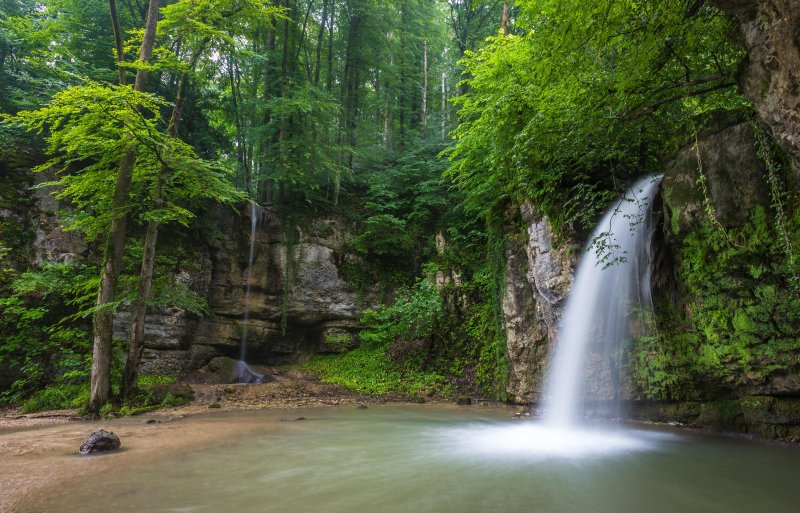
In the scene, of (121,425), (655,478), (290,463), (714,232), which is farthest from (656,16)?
(121,425)

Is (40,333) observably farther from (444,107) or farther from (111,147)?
(444,107)

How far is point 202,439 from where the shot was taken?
18.6 ft

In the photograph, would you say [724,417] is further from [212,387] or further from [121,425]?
[212,387]

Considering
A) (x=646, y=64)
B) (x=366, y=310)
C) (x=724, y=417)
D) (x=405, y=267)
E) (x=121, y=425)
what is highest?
(x=646, y=64)

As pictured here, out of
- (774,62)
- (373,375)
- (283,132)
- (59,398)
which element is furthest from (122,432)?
(283,132)

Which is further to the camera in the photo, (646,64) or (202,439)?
(202,439)

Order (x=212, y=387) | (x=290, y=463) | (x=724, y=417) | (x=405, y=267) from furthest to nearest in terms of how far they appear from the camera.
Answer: (x=405, y=267)
(x=212, y=387)
(x=724, y=417)
(x=290, y=463)

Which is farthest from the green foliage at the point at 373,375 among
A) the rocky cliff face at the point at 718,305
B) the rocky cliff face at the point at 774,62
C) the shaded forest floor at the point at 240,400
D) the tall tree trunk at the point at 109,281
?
the rocky cliff face at the point at 774,62

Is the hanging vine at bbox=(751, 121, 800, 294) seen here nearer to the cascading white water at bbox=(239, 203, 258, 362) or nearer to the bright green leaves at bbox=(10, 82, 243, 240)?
the bright green leaves at bbox=(10, 82, 243, 240)

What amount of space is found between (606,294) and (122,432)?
8.25 metres

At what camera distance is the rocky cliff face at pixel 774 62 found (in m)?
3.53

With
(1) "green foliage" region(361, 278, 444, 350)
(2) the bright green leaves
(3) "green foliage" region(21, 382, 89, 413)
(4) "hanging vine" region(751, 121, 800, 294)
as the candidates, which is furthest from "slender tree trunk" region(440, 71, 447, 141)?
(3) "green foliage" region(21, 382, 89, 413)

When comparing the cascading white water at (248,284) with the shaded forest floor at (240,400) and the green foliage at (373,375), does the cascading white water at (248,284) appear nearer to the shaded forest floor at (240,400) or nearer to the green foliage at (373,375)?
the shaded forest floor at (240,400)

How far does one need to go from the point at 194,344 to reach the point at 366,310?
5.88 meters
